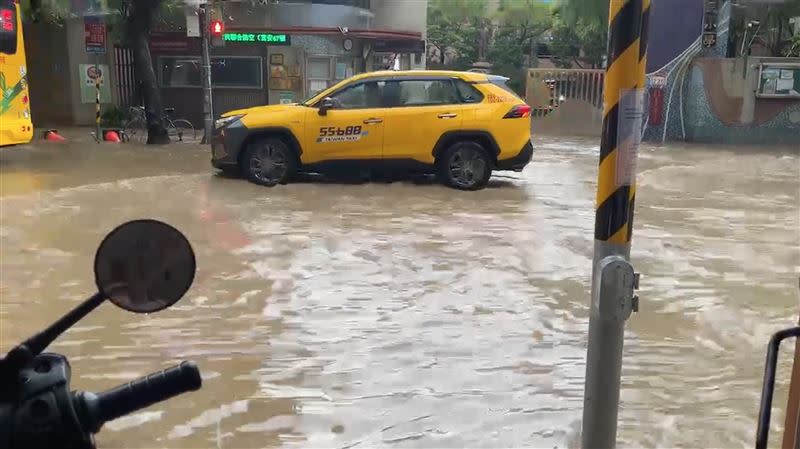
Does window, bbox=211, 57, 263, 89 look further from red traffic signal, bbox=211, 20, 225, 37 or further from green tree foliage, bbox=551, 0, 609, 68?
Answer: green tree foliage, bbox=551, 0, 609, 68

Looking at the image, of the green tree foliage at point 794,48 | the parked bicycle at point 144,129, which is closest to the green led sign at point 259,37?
the parked bicycle at point 144,129

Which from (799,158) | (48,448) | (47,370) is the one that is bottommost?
(799,158)

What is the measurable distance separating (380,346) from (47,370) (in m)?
3.61

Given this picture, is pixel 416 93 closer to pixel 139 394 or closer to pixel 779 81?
pixel 139 394

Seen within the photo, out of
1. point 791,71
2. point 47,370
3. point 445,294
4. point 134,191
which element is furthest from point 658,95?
point 47,370

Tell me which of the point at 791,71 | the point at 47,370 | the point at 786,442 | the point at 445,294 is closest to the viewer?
the point at 47,370

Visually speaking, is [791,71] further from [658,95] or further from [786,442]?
[786,442]

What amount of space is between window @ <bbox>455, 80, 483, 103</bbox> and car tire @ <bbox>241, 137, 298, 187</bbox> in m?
2.62

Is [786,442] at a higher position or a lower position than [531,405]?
higher

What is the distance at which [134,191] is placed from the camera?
11125 mm

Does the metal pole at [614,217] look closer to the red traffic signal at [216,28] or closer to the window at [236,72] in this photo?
the red traffic signal at [216,28]

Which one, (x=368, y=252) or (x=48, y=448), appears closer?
(x=48, y=448)

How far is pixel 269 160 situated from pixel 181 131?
32.8 feet

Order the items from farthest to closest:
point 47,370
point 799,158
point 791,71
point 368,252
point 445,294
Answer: point 791,71 < point 799,158 < point 368,252 < point 445,294 < point 47,370
